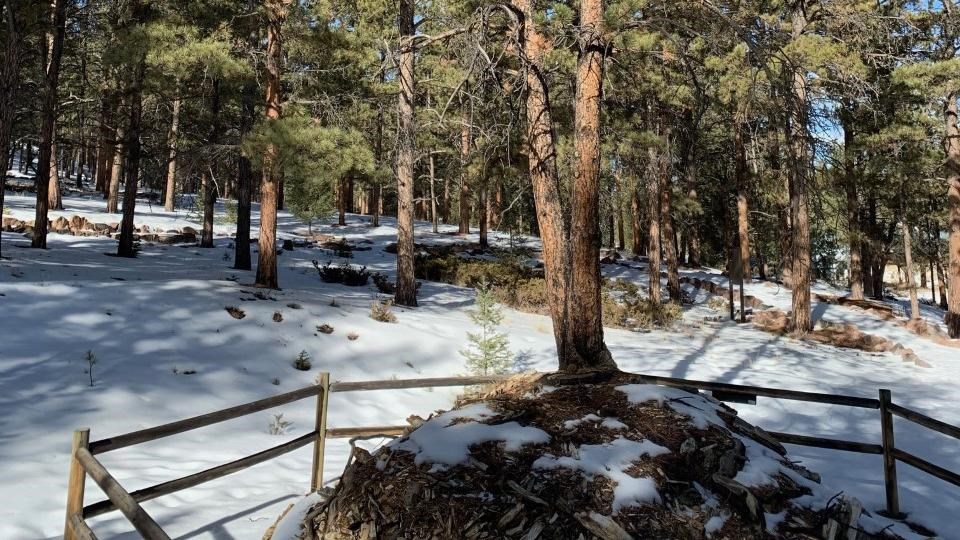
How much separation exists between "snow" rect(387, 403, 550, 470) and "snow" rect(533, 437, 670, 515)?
29 centimetres

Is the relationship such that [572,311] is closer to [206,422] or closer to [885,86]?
[206,422]

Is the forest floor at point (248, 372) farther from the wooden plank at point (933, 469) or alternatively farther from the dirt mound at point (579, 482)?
the dirt mound at point (579, 482)

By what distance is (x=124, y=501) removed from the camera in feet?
7.75

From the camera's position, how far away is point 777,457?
450 cm

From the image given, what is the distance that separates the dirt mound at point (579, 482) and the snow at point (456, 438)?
0.04 feet

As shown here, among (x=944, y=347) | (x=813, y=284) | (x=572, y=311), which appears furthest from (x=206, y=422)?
(x=813, y=284)

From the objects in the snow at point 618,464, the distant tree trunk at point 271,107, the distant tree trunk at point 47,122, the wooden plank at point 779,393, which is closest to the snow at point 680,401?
the wooden plank at point 779,393

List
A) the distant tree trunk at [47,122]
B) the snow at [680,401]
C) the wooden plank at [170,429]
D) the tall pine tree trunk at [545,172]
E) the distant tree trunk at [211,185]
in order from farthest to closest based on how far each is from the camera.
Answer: the distant tree trunk at [211,185], the distant tree trunk at [47,122], the tall pine tree trunk at [545,172], the snow at [680,401], the wooden plank at [170,429]

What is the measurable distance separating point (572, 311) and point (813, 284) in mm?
28708

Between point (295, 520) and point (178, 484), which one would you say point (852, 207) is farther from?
point (178, 484)

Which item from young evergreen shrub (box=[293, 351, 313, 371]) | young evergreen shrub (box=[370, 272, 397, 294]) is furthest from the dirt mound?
young evergreen shrub (box=[370, 272, 397, 294])

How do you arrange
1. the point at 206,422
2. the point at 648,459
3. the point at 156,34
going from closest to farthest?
the point at 206,422
the point at 648,459
the point at 156,34

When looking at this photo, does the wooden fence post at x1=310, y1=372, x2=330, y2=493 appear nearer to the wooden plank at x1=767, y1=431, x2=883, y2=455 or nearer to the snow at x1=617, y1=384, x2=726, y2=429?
the snow at x1=617, y1=384, x2=726, y2=429

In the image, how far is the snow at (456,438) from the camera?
3.92m
